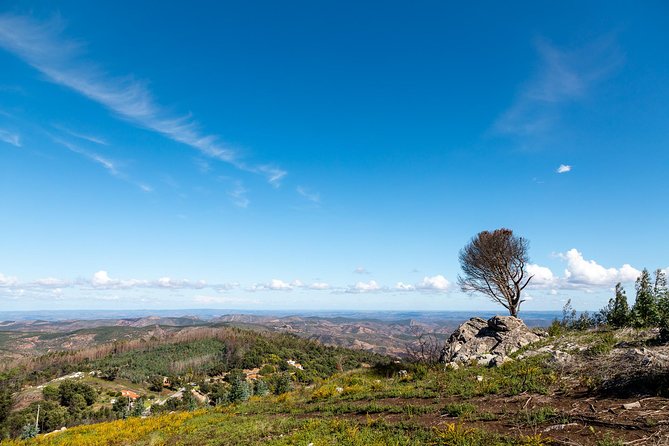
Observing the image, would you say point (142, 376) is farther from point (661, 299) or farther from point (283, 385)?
point (661, 299)

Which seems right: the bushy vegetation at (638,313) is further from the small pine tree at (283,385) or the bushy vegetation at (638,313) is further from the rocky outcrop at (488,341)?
the small pine tree at (283,385)

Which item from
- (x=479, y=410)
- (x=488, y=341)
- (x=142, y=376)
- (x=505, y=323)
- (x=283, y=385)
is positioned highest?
(x=505, y=323)

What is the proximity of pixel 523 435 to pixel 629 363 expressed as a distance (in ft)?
23.0

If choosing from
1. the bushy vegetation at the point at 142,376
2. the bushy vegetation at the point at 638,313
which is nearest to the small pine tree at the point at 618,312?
the bushy vegetation at the point at 638,313

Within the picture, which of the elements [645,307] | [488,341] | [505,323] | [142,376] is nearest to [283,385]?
[488,341]

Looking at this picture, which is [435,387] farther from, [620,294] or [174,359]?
[174,359]

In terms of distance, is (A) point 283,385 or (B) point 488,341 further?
(A) point 283,385

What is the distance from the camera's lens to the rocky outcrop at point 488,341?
21734mm

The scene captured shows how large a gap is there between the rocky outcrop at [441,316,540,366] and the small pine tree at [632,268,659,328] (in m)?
5.76

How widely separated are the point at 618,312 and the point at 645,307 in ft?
13.6

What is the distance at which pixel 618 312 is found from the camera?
79.9 feet

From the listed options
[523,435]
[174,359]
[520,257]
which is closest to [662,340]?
[523,435]

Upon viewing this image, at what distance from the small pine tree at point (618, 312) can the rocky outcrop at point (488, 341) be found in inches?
207

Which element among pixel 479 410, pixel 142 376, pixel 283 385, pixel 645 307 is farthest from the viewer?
pixel 142 376
